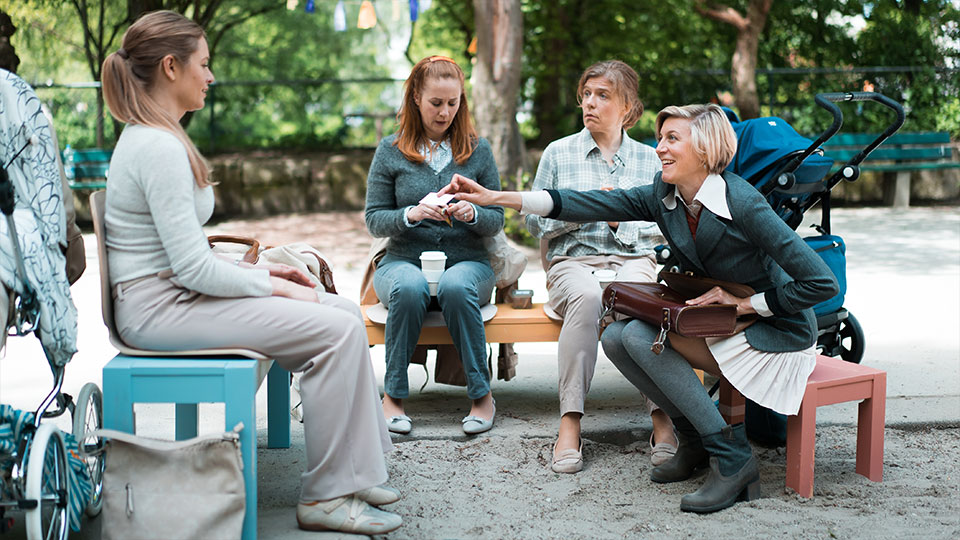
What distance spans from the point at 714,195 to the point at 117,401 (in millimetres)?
2081

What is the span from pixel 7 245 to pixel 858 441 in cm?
303

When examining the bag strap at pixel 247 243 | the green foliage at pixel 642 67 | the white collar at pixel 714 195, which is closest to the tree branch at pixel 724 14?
the green foliage at pixel 642 67

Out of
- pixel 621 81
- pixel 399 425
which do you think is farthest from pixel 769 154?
pixel 399 425

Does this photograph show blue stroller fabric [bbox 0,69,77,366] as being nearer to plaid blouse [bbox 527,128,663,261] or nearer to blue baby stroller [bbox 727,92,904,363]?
plaid blouse [bbox 527,128,663,261]

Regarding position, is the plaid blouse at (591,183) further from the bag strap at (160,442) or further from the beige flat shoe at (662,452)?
the bag strap at (160,442)

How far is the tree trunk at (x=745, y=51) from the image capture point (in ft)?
44.9

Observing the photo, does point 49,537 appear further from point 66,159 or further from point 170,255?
point 66,159

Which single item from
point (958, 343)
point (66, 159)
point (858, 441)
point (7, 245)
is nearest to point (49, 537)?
point (7, 245)

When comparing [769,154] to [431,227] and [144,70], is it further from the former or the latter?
[144,70]

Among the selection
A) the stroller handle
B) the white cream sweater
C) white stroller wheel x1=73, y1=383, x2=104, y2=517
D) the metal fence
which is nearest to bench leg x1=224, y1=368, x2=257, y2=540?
the white cream sweater

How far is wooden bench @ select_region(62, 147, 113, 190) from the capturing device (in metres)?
12.4

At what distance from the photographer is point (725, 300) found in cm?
354

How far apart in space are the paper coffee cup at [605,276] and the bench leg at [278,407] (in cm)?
141

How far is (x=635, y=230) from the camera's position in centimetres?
472
